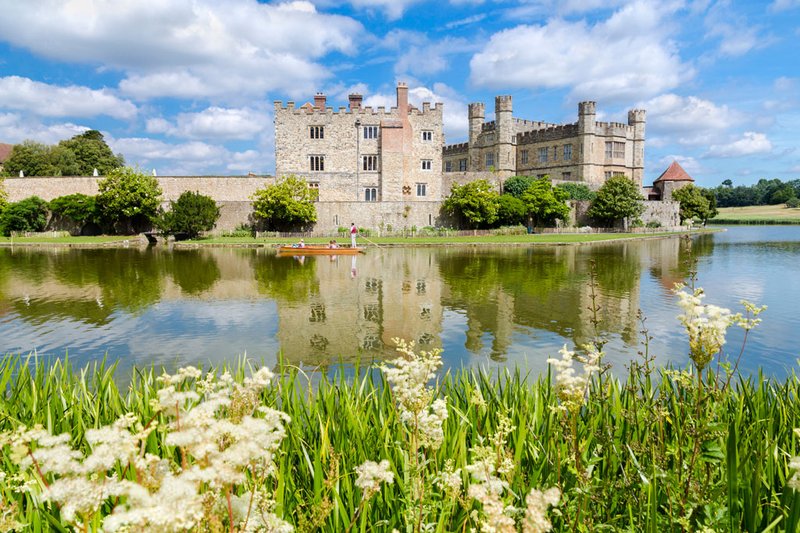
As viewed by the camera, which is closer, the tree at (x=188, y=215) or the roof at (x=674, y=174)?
the tree at (x=188, y=215)

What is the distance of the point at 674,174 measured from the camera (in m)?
66.2

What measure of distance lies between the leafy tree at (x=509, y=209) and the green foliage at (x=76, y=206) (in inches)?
1475

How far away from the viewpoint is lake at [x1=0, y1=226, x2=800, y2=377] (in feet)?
33.7

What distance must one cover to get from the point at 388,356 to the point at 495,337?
2711 mm

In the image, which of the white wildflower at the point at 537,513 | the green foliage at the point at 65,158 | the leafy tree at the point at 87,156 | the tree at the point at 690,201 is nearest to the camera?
the white wildflower at the point at 537,513

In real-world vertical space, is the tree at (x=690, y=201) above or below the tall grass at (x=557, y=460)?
above

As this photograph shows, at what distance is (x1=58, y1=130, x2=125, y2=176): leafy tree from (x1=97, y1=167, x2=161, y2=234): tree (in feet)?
70.8

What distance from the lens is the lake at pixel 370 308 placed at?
10.3 metres

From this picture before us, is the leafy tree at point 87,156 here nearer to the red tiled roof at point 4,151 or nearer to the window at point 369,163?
the red tiled roof at point 4,151

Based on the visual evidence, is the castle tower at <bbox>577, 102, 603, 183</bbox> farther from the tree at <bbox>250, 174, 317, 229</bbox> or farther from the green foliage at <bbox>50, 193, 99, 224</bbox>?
the green foliage at <bbox>50, 193, 99, 224</bbox>

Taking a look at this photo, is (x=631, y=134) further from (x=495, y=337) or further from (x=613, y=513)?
(x=613, y=513)

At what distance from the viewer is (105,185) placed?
46312mm

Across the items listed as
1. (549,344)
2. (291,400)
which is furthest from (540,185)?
(291,400)

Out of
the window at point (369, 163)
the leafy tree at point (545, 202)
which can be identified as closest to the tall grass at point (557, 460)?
the window at point (369, 163)
